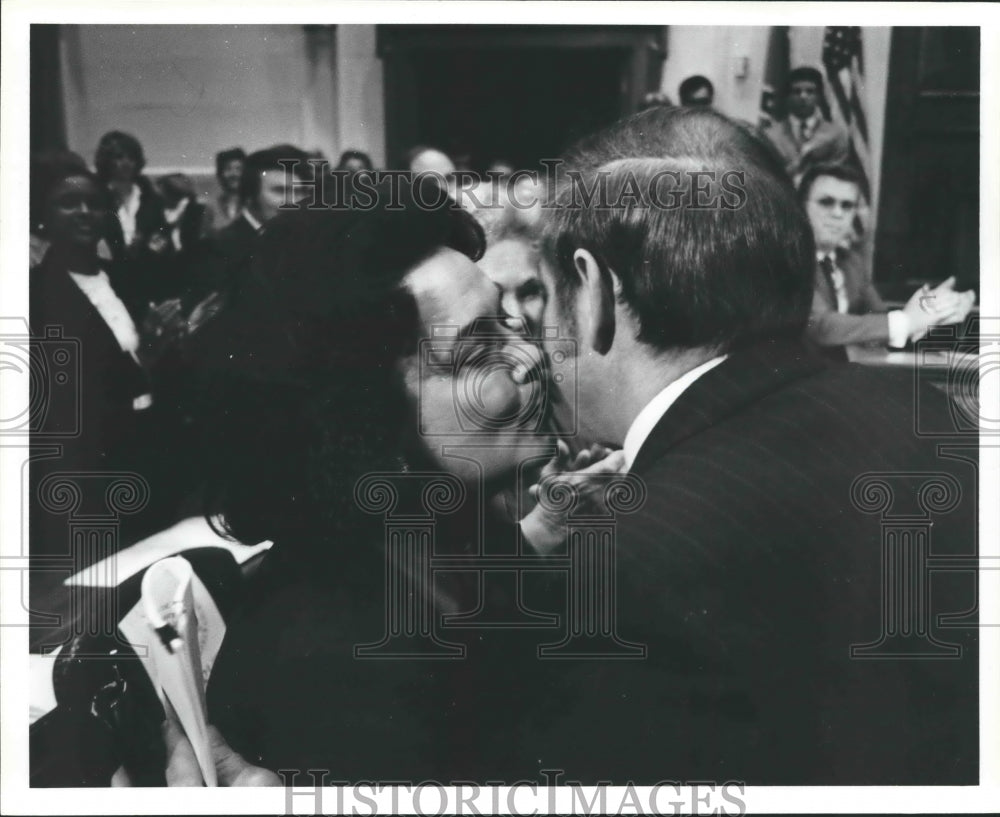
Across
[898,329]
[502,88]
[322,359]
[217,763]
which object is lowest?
[217,763]

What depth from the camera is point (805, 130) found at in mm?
2939

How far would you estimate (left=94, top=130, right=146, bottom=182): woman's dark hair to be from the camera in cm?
295

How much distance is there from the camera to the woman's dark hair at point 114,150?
9.68 ft

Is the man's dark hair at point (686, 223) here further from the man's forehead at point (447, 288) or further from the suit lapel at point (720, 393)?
the man's forehead at point (447, 288)

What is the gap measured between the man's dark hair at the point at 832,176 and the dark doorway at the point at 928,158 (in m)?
0.07

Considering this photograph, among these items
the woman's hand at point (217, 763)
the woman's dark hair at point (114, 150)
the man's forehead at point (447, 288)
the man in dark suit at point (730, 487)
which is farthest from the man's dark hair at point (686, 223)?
the woman's hand at point (217, 763)

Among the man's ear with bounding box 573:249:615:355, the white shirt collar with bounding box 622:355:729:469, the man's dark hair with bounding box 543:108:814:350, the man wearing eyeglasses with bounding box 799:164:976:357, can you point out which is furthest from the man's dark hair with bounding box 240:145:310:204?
the man wearing eyeglasses with bounding box 799:164:976:357

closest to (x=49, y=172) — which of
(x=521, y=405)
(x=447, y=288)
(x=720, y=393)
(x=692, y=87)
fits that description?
(x=447, y=288)

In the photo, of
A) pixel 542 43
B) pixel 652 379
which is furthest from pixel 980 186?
pixel 542 43

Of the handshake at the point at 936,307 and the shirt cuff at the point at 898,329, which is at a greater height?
the handshake at the point at 936,307

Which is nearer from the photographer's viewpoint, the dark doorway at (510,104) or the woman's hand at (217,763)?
the dark doorway at (510,104)

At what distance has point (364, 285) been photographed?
115 inches

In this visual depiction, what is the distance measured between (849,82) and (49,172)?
2.36 metres

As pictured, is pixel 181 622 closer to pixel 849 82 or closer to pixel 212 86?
pixel 212 86
